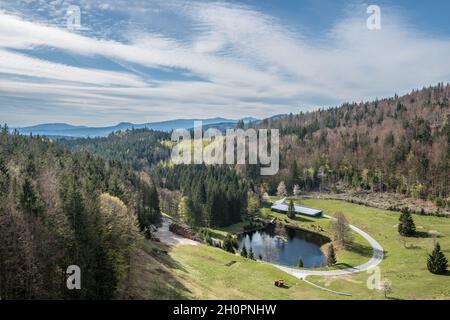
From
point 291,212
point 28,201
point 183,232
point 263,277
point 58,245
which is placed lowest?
point 263,277

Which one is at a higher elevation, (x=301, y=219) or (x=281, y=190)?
(x=281, y=190)

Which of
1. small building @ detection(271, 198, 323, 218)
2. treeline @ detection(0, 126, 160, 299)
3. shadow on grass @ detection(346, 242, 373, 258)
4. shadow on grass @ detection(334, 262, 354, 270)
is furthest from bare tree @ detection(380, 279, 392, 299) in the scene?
small building @ detection(271, 198, 323, 218)

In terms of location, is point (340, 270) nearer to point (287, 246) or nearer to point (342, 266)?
point (342, 266)

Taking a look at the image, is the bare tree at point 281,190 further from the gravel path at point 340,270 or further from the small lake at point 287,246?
the gravel path at point 340,270

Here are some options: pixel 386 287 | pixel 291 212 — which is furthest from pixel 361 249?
pixel 291 212

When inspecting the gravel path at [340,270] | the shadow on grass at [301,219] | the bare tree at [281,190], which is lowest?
the gravel path at [340,270]

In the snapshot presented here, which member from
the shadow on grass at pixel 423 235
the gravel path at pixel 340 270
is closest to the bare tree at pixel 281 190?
the shadow on grass at pixel 423 235
